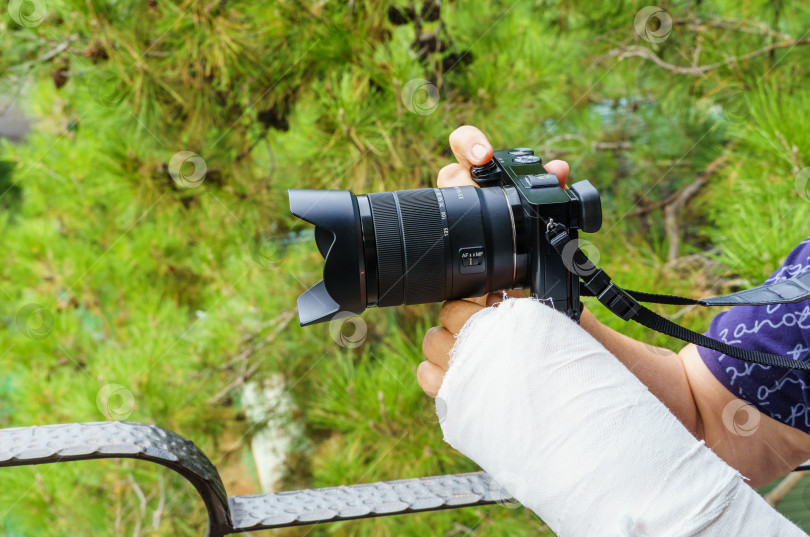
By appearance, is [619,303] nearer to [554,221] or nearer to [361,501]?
[554,221]

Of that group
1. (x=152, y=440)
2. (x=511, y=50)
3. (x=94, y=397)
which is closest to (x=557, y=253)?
(x=152, y=440)

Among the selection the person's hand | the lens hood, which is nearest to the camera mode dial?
the person's hand

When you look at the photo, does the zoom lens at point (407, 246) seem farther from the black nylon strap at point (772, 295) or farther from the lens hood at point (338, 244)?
the black nylon strap at point (772, 295)

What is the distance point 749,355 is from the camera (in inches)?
16.8

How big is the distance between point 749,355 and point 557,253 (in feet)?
0.50

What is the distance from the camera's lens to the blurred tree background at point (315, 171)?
29.5 inches

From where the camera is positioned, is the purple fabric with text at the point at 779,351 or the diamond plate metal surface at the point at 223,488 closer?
the diamond plate metal surface at the point at 223,488

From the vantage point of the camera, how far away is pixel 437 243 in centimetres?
43

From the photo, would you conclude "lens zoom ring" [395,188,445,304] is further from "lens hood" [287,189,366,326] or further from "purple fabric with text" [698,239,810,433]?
"purple fabric with text" [698,239,810,433]

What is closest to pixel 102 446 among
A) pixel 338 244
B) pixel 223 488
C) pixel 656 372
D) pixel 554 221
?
pixel 223 488

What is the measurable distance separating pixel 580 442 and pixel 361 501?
0.48 ft

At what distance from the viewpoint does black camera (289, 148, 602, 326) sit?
418mm

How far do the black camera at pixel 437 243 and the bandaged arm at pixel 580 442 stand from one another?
63 millimetres

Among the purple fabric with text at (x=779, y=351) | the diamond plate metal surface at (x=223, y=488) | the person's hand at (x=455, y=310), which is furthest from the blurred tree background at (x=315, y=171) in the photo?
the diamond plate metal surface at (x=223, y=488)
